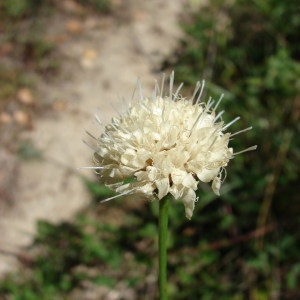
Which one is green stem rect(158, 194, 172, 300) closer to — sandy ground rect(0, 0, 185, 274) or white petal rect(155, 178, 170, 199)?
white petal rect(155, 178, 170, 199)

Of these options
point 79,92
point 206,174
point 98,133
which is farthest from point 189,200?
point 79,92

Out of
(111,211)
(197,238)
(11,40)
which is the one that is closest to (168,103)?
(197,238)

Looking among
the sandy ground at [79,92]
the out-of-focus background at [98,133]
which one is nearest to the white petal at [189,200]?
the out-of-focus background at [98,133]

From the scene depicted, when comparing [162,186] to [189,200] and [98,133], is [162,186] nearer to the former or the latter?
[189,200]

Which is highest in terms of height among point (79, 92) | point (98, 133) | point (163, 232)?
point (79, 92)

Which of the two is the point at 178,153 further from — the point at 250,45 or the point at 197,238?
the point at 250,45

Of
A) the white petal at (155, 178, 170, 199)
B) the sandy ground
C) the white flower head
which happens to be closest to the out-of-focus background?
the sandy ground
